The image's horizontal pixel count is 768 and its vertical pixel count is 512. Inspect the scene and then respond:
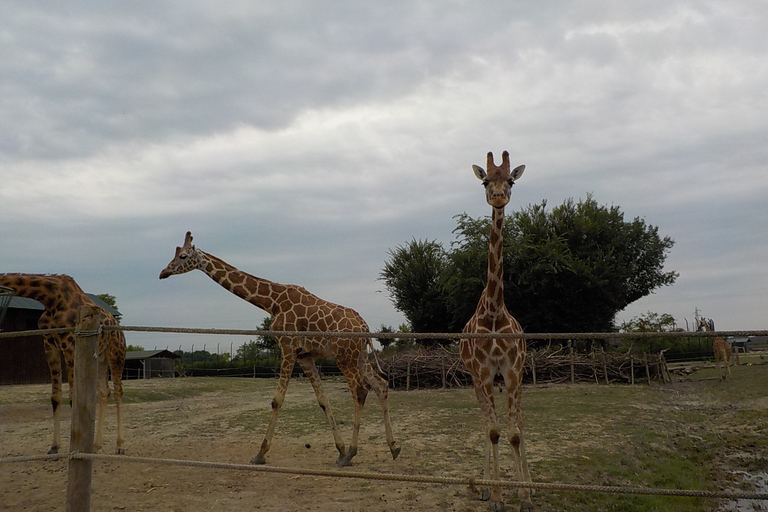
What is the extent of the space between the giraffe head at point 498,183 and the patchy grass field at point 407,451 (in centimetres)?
288

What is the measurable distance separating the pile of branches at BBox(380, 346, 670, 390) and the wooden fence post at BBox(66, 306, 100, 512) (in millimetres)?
18233

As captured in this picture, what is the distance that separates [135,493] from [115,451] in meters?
2.50

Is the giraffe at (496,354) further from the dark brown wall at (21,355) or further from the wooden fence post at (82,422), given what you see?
the dark brown wall at (21,355)

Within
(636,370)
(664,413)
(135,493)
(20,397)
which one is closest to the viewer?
(135,493)

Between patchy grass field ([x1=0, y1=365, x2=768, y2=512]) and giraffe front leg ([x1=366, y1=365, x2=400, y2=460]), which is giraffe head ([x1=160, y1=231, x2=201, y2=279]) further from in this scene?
giraffe front leg ([x1=366, y1=365, x2=400, y2=460])

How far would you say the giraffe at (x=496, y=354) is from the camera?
542 centimetres

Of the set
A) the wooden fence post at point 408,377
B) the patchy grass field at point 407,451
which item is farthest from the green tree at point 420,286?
the patchy grass field at point 407,451

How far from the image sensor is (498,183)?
552 cm

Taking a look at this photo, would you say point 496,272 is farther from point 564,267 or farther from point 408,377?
point 564,267

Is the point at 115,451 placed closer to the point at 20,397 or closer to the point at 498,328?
the point at 498,328

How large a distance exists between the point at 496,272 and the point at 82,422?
12.4 feet

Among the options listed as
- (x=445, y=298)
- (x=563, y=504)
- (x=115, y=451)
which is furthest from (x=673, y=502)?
(x=445, y=298)

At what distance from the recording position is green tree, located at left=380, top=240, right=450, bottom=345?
32.8 metres

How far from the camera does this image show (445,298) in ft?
96.5
